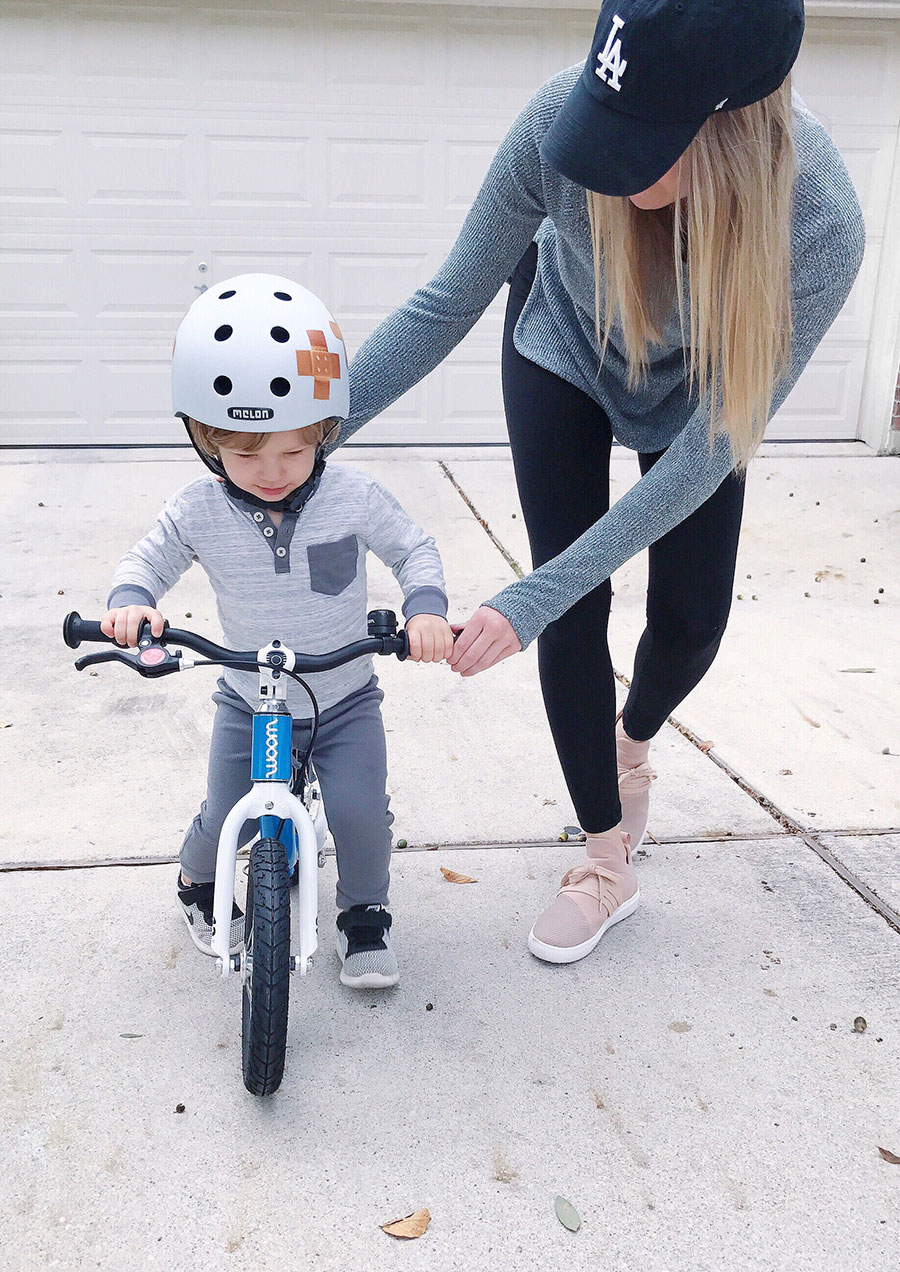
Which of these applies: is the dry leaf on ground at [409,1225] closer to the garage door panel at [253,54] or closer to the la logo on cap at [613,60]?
the la logo on cap at [613,60]

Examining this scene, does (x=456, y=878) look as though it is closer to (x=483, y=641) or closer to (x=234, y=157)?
(x=483, y=641)

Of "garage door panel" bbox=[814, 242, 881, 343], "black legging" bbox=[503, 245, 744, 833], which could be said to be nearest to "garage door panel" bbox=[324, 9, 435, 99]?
"garage door panel" bbox=[814, 242, 881, 343]

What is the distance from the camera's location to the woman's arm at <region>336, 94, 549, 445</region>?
2.19 metres

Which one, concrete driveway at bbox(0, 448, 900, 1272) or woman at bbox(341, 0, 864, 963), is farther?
concrete driveway at bbox(0, 448, 900, 1272)

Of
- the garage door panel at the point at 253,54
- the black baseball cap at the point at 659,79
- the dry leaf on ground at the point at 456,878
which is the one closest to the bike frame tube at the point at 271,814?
the dry leaf on ground at the point at 456,878

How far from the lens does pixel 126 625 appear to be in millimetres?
1839

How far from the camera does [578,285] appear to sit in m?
2.14

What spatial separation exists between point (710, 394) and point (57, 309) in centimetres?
598

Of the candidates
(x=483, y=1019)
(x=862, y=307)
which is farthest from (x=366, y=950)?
(x=862, y=307)

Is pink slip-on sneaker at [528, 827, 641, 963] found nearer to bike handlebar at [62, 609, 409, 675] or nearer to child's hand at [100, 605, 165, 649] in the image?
bike handlebar at [62, 609, 409, 675]

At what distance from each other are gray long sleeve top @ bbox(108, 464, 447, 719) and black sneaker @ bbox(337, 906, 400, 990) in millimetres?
500

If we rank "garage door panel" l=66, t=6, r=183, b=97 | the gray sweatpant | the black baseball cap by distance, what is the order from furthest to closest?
"garage door panel" l=66, t=6, r=183, b=97, the gray sweatpant, the black baseball cap

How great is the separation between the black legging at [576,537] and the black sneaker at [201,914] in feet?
2.58

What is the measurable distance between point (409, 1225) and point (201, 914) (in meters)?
0.90
